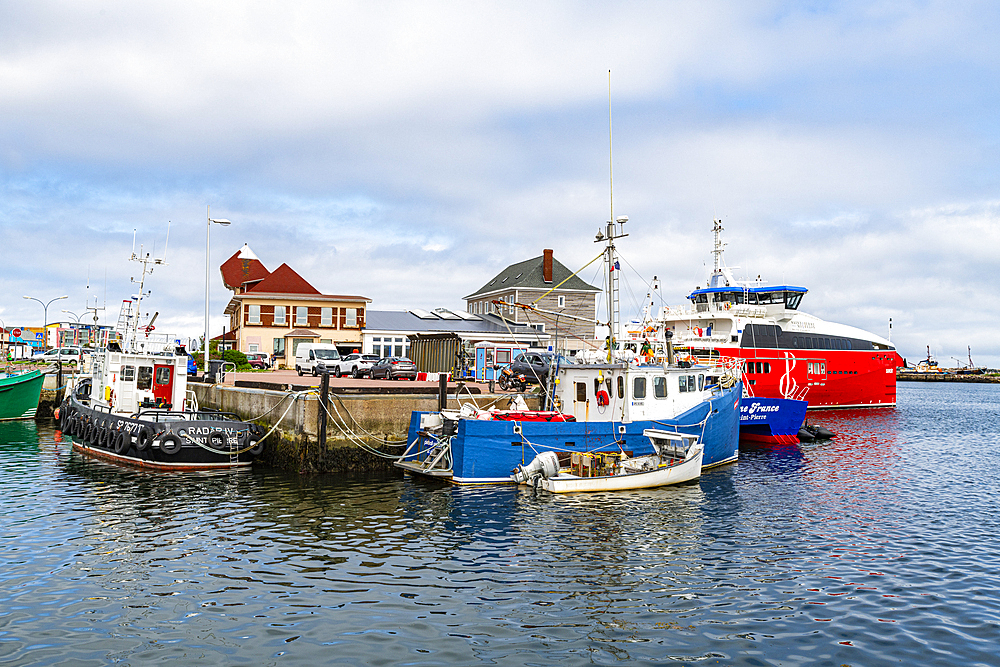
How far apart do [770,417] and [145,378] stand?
2830cm

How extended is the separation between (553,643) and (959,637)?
19.7ft

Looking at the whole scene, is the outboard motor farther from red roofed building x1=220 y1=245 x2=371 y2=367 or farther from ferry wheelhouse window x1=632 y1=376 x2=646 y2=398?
red roofed building x1=220 y1=245 x2=371 y2=367

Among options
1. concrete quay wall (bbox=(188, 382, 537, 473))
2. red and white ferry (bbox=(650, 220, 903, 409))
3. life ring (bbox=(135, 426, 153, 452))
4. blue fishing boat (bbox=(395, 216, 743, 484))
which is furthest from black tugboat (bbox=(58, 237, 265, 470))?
red and white ferry (bbox=(650, 220, 903, 409))

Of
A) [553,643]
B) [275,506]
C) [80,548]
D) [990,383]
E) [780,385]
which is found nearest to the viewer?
[553,643]

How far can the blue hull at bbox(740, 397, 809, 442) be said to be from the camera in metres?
33.1

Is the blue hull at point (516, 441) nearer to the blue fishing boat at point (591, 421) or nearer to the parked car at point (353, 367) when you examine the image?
the blue fishing boat at point (591, 421)

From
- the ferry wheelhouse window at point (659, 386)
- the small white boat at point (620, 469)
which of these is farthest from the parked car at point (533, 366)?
the small white boat at point (620, 469)

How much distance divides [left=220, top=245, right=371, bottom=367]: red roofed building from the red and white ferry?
1023 inches

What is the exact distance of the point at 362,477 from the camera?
21.8 metres

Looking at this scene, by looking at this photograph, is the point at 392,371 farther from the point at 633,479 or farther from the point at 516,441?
the point at 633,479

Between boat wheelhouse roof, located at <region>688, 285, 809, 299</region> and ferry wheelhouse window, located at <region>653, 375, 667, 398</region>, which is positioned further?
boat wheelhouse roof, located at <region>688, 285, 809, 299</region>

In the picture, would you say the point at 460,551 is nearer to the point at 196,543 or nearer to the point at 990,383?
the point at 196,543

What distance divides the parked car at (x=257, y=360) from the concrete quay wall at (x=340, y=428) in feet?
80.4

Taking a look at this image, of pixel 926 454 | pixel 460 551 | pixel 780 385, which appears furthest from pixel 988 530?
pixel 780 385
